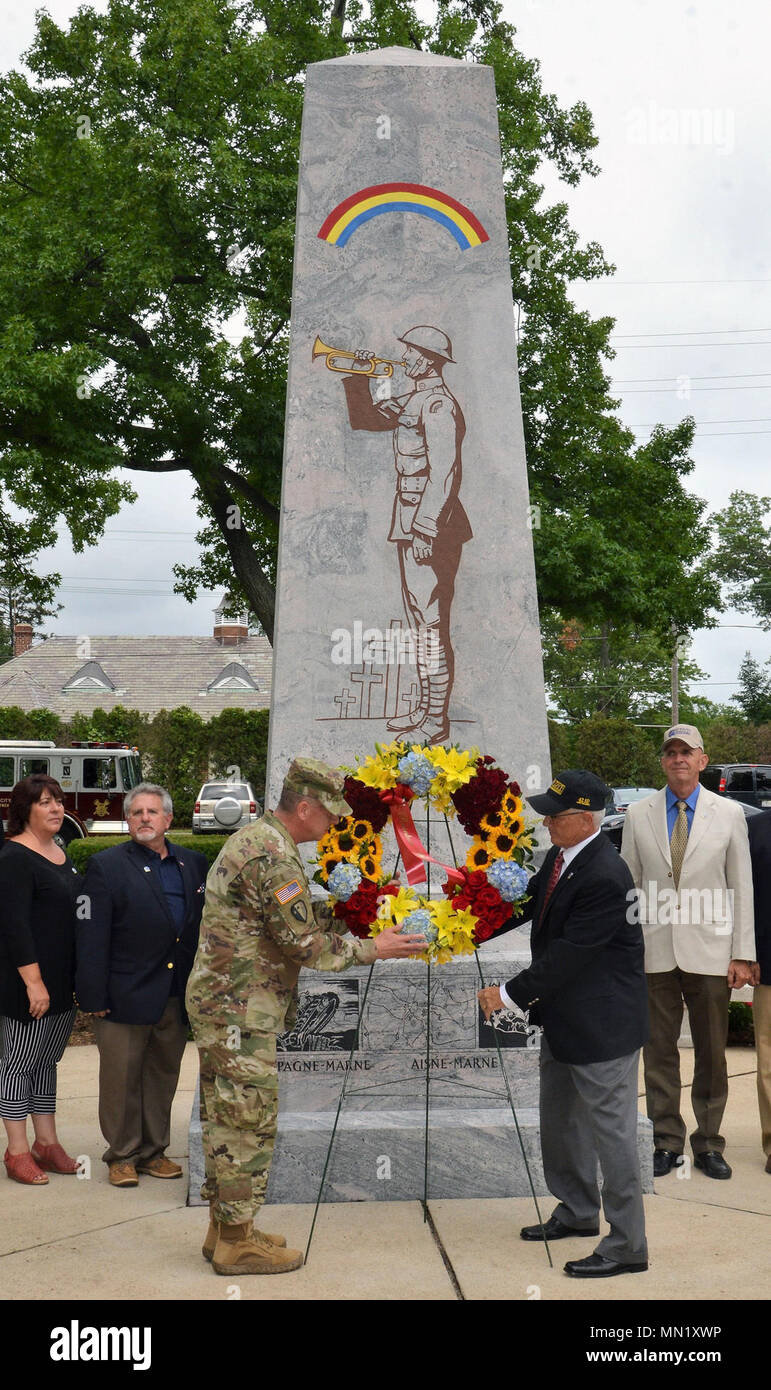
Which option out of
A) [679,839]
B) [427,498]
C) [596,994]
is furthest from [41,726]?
[596,994]

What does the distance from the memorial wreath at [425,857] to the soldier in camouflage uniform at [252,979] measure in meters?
0.18

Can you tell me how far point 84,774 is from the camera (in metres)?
23.8

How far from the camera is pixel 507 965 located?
560 cm

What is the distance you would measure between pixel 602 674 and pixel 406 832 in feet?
172

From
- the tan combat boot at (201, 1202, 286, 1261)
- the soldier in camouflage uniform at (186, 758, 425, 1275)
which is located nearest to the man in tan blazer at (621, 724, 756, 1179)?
the soldier in camouflage uniform at (186, 758, 425, 1275)

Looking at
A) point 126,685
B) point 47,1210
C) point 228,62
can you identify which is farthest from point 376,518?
point 126,685

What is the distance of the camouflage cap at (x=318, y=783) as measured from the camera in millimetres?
4230

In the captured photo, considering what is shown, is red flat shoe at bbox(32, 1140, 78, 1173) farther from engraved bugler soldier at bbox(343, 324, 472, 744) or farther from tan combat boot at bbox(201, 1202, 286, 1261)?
engraved bugler soldier at bbox(343, 324, 472, 744)

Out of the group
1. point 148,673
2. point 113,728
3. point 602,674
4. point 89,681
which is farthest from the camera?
point 602,674

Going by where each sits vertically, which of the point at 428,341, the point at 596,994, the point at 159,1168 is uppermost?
the point at 428,341

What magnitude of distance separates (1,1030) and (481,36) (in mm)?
18662

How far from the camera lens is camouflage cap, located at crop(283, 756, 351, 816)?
4.23m

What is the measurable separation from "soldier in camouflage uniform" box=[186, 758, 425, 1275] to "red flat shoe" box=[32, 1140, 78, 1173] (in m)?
1.50

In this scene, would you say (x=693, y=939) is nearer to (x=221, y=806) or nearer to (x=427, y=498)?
(x=427, y=498)
